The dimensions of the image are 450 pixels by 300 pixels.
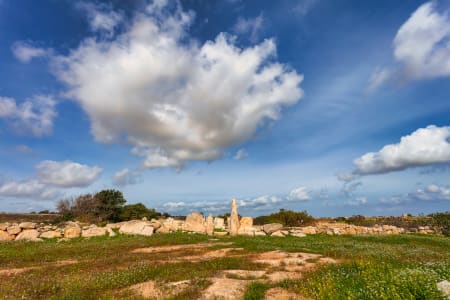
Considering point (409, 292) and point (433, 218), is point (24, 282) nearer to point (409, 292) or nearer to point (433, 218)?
point (409, 292)

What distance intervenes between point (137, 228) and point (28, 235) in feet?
42.1

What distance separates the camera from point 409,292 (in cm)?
875

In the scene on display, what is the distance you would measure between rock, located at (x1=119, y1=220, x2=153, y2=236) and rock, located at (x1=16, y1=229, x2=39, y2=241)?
9.89m

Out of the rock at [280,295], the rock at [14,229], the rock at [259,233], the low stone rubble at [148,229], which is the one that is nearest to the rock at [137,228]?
the low stone rubble at [148,229]

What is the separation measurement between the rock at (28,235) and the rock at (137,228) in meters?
9.89

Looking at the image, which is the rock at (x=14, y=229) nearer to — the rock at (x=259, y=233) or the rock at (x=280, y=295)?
the rock at (x=259, y=233)

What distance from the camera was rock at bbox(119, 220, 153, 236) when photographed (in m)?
38.0

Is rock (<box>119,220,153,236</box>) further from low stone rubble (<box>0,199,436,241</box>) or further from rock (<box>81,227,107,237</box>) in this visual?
rock (<box>81,227,107,237</box>)

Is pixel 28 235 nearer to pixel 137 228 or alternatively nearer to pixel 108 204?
pixel 137 228

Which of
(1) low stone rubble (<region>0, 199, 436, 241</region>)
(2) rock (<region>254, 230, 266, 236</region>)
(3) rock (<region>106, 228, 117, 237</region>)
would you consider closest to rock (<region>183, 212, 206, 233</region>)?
(1) low stone rubble (<region>0, 199, 436, 241</region>)

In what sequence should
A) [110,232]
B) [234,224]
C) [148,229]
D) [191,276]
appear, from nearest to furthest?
[191,276], [110,232], [148,229], [234,224]

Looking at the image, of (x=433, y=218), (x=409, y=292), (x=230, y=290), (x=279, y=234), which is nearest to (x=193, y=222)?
(x=279, y=234)

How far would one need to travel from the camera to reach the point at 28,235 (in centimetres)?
3538

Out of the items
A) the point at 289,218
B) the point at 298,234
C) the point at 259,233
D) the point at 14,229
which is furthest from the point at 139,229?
the point at 289,218
